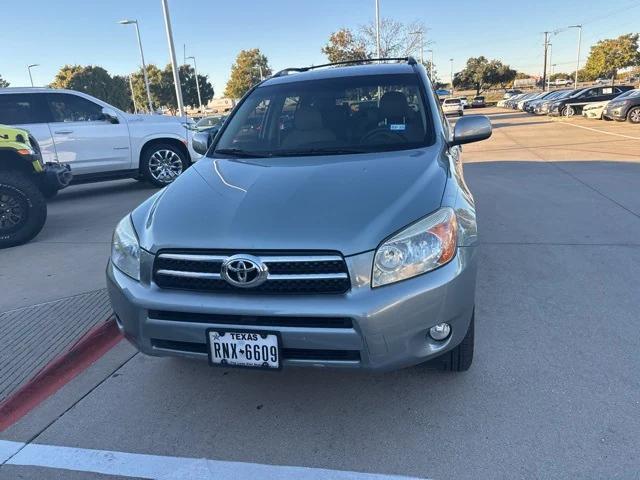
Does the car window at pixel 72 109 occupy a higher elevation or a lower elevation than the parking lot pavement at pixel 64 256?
higher

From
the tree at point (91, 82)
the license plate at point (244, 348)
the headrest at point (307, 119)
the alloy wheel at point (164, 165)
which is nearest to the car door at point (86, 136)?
the alloy wheel at point (164, 165)

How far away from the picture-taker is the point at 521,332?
334cm

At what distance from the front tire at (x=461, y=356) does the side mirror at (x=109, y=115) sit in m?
7.87

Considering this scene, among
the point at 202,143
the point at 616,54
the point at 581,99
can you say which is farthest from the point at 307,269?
the point at 616,54

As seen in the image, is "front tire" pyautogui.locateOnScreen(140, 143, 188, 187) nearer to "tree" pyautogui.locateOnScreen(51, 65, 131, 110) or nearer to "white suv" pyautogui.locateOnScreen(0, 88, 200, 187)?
"white suv" pyautogui.locateOnScreen(0, 88, 200, 187)

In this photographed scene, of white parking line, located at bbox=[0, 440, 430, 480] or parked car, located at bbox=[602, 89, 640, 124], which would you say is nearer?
white parking line, located at bbox=[0, 440, 430, 480]

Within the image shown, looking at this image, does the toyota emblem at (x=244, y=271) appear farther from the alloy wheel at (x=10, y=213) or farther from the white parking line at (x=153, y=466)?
the alloy wheel at (x=10, y=213)

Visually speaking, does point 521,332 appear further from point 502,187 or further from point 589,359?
point 502,187

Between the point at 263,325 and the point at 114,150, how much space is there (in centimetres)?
770

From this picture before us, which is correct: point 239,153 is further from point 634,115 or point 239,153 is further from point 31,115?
point 634,115

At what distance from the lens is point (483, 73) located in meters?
74.1

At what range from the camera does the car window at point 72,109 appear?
8.40m

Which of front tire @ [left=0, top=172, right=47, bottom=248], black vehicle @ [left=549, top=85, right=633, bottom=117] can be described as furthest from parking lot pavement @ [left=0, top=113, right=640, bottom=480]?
black vehicle @ [left=549, top=85, right=633, bottom=117]

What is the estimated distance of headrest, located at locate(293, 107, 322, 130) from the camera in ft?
11.9
